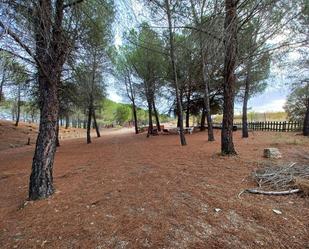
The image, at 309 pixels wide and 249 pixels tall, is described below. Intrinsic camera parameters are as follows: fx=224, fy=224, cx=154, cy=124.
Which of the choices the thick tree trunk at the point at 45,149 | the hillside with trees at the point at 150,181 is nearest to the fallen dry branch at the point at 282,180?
the hillside with trees at the point at 150,181

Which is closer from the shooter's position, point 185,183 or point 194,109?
point 185,183

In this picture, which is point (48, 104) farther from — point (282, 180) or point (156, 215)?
point (282, 180)

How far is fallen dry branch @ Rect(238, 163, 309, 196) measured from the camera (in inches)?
131

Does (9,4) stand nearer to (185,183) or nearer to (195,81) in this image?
(185,183)

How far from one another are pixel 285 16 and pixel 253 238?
4798 mm

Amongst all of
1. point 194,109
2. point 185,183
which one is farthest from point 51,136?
point 194,109

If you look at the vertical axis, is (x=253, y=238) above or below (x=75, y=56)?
below

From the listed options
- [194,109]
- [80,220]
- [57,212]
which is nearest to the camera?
[80,220]

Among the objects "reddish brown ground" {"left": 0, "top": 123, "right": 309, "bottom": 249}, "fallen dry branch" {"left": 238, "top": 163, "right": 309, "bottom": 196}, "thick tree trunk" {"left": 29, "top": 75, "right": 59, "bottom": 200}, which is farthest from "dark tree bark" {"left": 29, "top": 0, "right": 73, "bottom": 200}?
"fallen dry branch" {"left": 238, "top": 163, "right": 309, "bottom": 196}

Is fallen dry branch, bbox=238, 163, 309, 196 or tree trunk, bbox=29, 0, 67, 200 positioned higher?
tree trunk, bbox=29, 0, 67, 200

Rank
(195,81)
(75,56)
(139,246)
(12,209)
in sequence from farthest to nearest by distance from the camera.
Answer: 1. (195,81)
2. (75,56)
3. (12,209)
4. (139,246)

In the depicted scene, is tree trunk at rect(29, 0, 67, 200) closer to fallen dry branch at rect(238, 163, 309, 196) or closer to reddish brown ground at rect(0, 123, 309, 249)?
reddish brown ground at rect(0, 123, 309, 249)

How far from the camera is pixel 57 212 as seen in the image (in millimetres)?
3135

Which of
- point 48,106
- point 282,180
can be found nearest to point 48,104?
point 48,106
